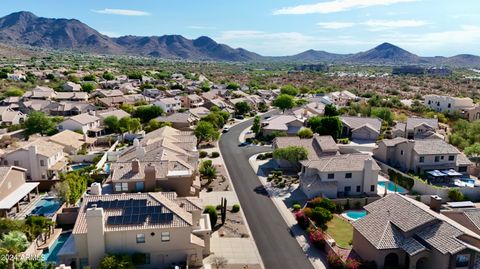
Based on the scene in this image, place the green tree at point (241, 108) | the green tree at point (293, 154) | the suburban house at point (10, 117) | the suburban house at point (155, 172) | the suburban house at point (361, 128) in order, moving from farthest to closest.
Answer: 1. the green tree at point (241, 108)
2. the suburban house at point (10, 117)
3. the suburban house at point (361, 128)
4. the green tree at point (293, 154)
5. the suburban house at point (155, 172)

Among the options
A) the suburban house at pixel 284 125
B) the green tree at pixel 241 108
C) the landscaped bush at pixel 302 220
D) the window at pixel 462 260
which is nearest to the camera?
the window at pixel 462 260

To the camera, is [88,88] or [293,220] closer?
[293,220]

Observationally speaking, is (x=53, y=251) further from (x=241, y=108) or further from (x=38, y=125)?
(x=241, y=108)

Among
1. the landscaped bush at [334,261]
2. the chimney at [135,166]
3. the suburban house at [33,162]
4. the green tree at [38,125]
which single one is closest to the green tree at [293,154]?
the chimney at [135,166]

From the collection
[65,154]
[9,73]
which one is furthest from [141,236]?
[9,73]

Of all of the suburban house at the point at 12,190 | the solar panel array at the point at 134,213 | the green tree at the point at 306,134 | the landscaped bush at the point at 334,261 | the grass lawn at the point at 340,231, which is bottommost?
the grass lawn at the point at 340,231

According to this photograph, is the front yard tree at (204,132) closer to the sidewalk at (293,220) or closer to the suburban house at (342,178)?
the sidewalk at (293,220)

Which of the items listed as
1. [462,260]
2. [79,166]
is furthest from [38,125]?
[462,260]

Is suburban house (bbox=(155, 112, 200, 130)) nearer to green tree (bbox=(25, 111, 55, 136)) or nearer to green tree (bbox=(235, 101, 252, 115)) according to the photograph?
green tree (bbox=(235, 101, 252, 115))
